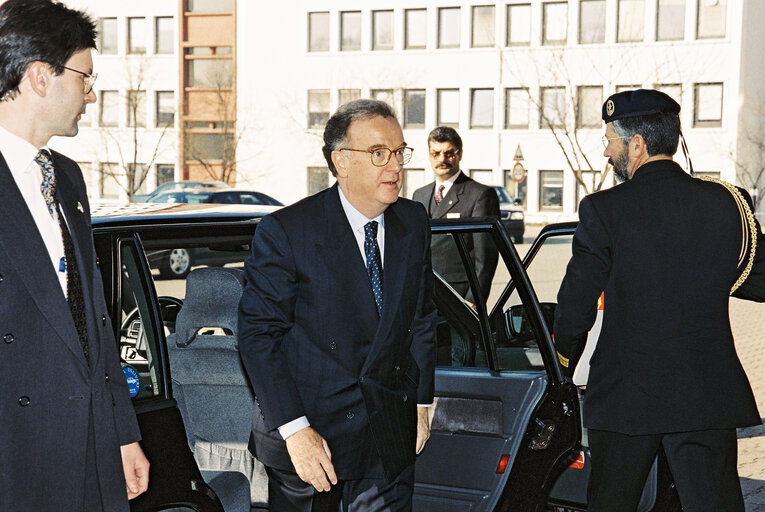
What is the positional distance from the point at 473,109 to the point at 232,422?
147 ft

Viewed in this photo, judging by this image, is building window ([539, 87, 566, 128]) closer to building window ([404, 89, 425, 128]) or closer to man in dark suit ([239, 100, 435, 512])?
building window ([404, 89, 425, 128])

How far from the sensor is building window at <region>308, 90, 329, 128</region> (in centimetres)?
5075

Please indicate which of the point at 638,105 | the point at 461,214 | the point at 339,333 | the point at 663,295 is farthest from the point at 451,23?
the point at 339,333

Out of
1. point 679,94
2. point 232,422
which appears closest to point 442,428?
point 232,422

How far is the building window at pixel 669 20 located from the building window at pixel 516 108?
645cm

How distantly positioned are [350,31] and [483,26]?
6676 millimetres

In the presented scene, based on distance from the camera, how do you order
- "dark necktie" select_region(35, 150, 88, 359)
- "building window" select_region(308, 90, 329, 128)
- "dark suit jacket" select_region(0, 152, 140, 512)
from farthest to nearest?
"building window" select_region(308, 90, 329, 128) → "dark necktie" select_region(35, 150, 88, 359) → "dark suit jacket" select_region(0, 152, 140, 512)

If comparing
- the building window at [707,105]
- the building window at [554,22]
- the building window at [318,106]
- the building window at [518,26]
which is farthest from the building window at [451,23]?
the building window at [707,105]

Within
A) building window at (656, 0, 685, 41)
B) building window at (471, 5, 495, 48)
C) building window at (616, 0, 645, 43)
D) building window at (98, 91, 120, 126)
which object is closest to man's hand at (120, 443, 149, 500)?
building window at (656, 0, 685, 41)

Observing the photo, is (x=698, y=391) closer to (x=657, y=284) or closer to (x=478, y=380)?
(x=657, y=284)

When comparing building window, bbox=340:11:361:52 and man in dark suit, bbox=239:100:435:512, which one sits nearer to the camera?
man in dark suit, bbox=239:100:435:512

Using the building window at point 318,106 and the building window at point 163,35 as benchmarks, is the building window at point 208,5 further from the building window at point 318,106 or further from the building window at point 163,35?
the building window at point 318,106

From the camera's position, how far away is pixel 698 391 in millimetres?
3211

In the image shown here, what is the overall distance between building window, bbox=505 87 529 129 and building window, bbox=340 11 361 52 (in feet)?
26.2
